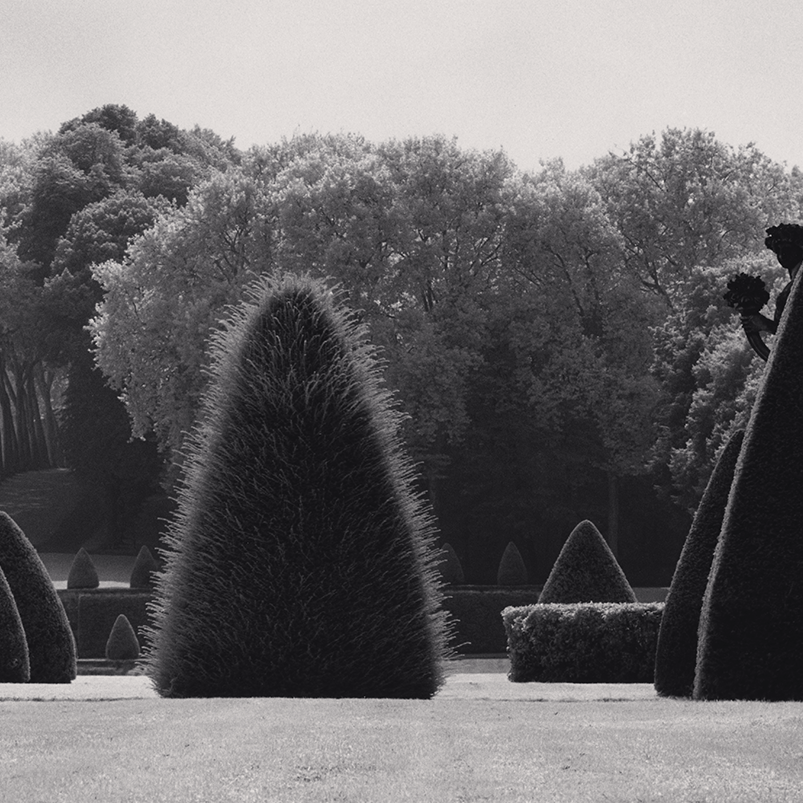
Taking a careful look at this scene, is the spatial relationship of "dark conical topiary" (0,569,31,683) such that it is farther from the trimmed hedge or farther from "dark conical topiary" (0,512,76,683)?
the trimmed hedge

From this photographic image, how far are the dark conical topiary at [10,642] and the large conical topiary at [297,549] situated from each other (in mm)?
5129

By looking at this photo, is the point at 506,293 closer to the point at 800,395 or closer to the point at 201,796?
the point at 800,395

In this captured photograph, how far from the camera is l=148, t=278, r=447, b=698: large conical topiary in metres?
13.9

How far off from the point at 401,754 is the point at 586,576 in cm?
1480

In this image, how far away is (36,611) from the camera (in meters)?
21.3

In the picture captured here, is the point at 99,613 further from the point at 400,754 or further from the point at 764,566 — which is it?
the point at 400,754

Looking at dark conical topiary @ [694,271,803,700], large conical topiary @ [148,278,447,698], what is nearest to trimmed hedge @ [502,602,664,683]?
large conical topiary @ [148,278,447,698]

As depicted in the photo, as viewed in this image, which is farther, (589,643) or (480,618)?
(480,618)

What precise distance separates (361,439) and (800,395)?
14.1 feet

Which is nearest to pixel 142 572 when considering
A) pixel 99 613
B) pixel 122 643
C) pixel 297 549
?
pixel 99 613

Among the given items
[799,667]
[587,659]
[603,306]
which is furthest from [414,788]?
[603,306]

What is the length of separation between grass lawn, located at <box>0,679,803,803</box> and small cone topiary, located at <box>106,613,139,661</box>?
840 inches

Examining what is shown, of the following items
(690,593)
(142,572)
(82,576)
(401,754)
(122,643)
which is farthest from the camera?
(142,572)

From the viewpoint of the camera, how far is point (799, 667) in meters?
12.4
